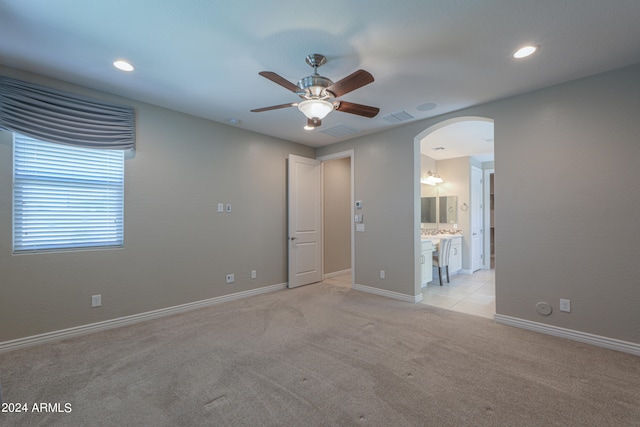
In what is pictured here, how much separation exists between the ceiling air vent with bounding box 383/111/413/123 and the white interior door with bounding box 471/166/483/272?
307 centimetres

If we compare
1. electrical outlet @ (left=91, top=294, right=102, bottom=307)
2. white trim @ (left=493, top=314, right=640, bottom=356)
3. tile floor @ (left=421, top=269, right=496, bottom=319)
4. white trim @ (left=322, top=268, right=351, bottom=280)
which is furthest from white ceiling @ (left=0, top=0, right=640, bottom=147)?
white trim @ (left=322, top=268, right=351, bottom=280)

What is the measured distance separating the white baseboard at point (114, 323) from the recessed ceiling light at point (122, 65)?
2584 millimetres

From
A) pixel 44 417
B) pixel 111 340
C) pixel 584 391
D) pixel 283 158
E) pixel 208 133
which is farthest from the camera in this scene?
pixel 283 158

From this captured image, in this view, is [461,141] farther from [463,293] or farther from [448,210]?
[463,293]

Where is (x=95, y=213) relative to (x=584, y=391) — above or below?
above

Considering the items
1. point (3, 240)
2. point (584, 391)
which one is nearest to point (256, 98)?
point (3, 240)

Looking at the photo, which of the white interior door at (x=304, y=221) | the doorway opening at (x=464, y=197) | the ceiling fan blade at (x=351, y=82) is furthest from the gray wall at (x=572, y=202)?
the white interior door at (x=304, y=221)

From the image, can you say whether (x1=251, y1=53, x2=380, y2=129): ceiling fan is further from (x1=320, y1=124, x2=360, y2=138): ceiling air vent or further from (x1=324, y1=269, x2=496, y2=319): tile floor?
(x1=324, y1=269, x2=496, y2=319): tile floor

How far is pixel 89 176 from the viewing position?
2.96 m

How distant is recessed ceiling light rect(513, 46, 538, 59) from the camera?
219cm

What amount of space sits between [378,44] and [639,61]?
2300 millimetres

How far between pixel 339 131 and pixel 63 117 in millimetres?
3216

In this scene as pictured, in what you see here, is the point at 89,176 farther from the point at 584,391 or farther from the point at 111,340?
the point at 584,391

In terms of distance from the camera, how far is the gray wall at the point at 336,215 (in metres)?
5.58
